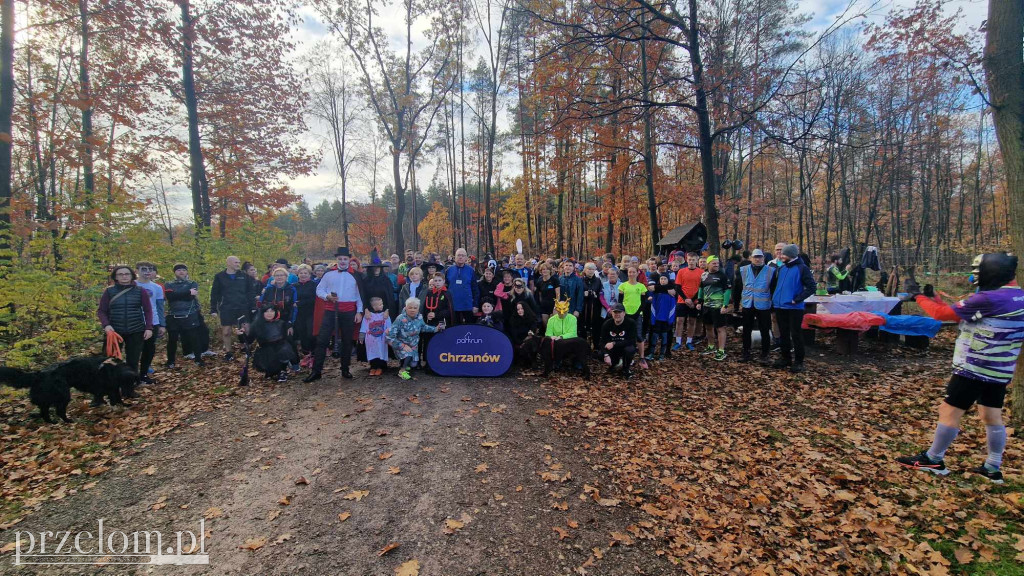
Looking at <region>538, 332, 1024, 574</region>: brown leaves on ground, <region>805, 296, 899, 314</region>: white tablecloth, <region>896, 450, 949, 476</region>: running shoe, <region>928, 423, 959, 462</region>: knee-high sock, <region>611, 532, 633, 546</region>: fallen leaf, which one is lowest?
<region>611, 532, 633, 546</region>: fallen leaf

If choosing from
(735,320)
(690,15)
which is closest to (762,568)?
(735,320)

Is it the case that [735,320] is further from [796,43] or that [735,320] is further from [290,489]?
[796,43]

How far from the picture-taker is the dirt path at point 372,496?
9.41 feet

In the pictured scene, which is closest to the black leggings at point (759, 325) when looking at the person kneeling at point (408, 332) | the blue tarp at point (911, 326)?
the blue tarp at point (911, 326)

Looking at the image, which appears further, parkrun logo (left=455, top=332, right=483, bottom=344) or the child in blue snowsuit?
the child in blue snowsuit

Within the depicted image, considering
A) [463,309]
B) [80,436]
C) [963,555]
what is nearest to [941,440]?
[963,555]

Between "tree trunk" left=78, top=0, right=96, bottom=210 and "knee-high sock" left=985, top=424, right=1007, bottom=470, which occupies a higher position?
"tree trunk" left=78, top=0, right=96, bottom=210

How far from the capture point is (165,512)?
3406 millimetres

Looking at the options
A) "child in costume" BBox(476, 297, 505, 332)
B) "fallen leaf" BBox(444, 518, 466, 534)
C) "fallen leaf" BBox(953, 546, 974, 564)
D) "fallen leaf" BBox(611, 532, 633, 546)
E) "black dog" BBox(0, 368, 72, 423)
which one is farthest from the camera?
"child in costume" BBox(476, 297, 505, 332)

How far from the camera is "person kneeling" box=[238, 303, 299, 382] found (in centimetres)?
695

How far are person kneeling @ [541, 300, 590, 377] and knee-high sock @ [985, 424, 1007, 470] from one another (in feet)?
14.8

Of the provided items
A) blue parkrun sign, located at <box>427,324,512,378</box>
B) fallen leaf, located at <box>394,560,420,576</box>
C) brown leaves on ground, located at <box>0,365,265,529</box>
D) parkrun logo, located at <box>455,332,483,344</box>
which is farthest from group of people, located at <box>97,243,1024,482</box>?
fallen leaf, located at <box>394,560,420,576</box>

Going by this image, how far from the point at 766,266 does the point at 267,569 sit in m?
8.13

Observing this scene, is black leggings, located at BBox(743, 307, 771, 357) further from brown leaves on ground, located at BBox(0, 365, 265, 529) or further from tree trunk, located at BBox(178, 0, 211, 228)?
tree trunk, located at BBox(178, 0, 211, 228)
